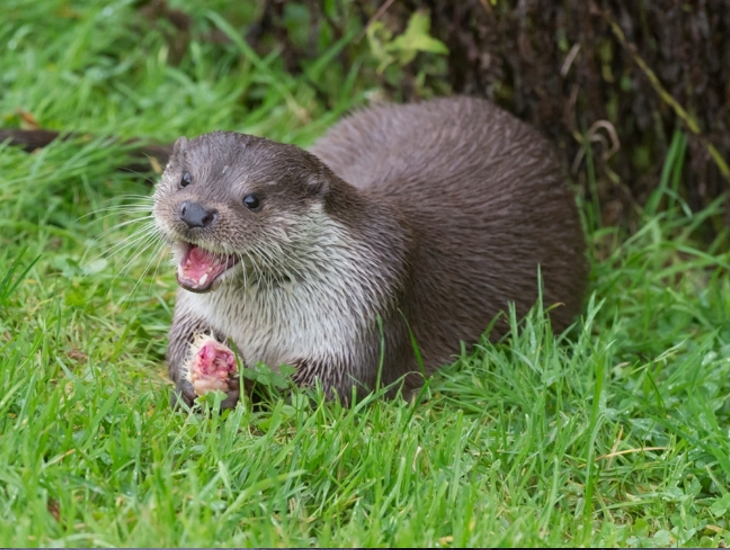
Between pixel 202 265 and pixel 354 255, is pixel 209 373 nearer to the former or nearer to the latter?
pixel 202 265

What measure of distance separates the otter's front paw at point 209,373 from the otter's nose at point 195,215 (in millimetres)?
344

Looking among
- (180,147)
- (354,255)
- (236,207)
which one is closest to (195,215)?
(236,207)

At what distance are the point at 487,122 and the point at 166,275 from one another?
113cm

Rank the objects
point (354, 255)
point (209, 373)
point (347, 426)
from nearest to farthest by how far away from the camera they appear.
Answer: point (347, 426) → point (209, 373) → point (354, 255)

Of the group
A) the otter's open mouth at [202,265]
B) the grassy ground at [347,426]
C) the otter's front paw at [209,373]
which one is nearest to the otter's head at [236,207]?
the otter's open mouth at [202,265]

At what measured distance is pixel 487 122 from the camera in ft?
11.6

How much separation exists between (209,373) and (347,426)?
1.40 feet

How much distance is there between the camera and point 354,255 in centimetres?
280

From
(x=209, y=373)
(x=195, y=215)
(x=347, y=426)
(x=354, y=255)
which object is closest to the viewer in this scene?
(x=347, y=426)

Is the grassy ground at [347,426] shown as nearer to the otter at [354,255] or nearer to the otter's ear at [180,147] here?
the otter at [354,255]

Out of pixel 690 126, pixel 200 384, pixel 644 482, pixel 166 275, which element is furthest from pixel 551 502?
pixel 690 126

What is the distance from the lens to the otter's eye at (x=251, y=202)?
2646 millimetres

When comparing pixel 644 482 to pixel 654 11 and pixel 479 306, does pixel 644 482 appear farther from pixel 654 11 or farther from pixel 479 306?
pixel 654 11

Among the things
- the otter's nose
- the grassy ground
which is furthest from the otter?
the grassy ground
